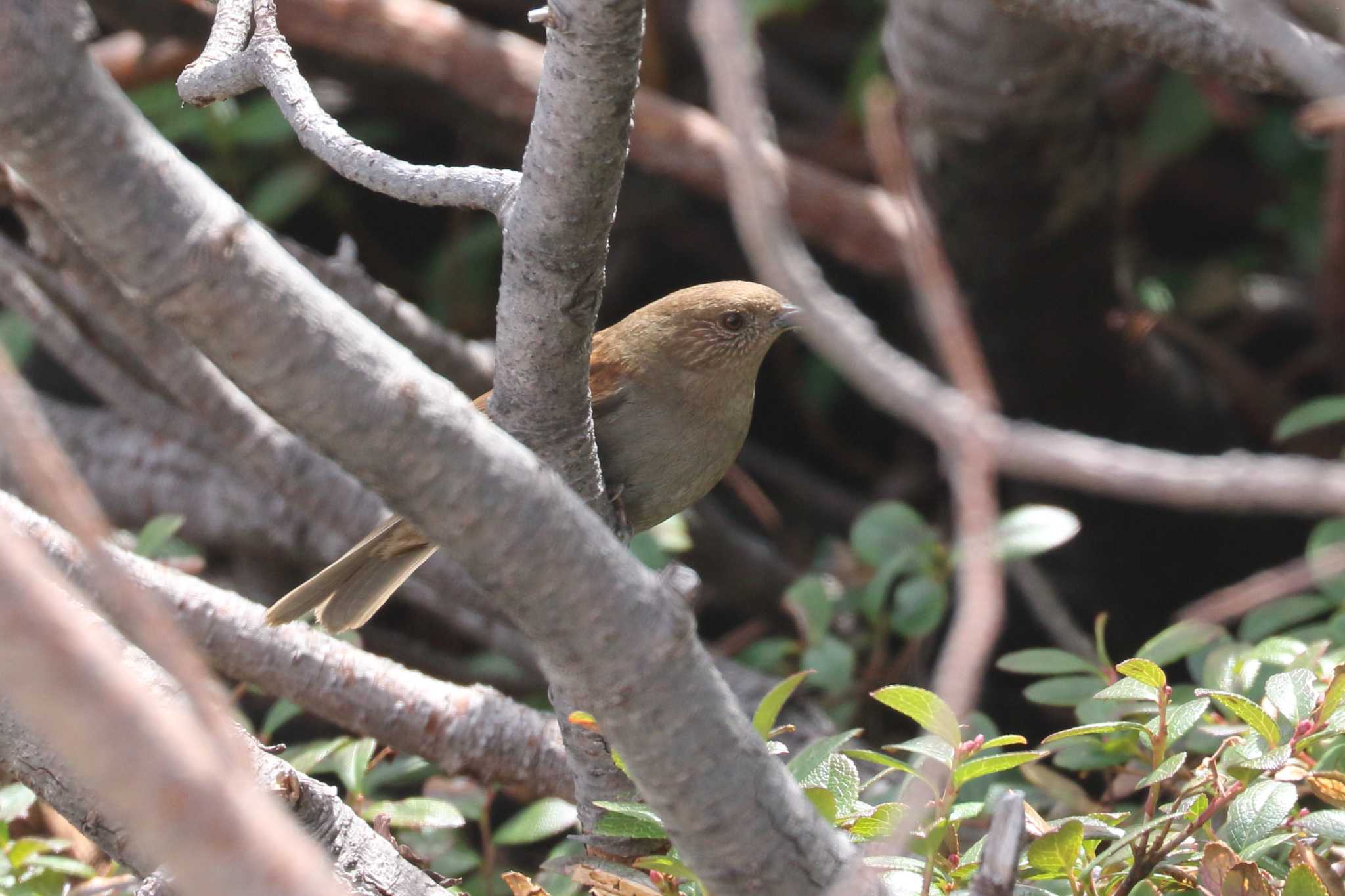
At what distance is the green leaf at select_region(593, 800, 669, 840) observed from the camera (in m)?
1.80

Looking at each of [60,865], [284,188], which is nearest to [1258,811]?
[60,865]

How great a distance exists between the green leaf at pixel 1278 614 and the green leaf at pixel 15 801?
8.14 ft

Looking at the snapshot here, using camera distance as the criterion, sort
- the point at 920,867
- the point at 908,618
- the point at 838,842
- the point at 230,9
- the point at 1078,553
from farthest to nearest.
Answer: the point at 1078,553
the point at 908,618
the point at 230,9
the point at 920,867
the point at 838,842

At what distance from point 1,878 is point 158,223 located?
67.6 inches

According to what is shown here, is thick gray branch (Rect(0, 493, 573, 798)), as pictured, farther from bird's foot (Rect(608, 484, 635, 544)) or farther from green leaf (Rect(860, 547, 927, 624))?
green leaf (Rect(860, 547, 927, 624))

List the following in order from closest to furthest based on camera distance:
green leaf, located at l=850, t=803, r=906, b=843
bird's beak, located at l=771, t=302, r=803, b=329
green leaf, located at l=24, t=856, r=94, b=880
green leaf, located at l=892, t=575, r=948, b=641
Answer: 1. green leaf, located at l=850, t=803, r=906, b=843
2. green leaf, located at l=24, t=856, r=94, b=880
3. bird's beak, located at l=771, t=302, r=803, b=329
4. green leaf, located at l=892, t=575, r=948, b=641

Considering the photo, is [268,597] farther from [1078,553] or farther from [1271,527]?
[1271,527]

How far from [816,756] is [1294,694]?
0.72 m

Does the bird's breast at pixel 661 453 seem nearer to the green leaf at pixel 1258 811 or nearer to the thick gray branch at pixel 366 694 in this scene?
the thick gray branch at pixel 366 694

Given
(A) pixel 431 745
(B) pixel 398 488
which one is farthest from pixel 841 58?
(B) pixel 398 488

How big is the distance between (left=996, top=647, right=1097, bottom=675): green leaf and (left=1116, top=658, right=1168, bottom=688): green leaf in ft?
1.88

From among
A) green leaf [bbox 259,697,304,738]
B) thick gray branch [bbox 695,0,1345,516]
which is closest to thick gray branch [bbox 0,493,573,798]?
green leaf [bbox 259,697,304,738]

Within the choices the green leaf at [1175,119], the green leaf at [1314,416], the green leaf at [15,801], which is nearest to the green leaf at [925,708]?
the green leaf at [15,801]

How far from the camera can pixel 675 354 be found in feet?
10.1
